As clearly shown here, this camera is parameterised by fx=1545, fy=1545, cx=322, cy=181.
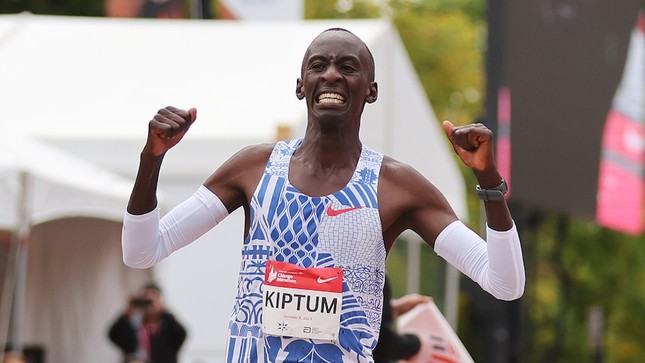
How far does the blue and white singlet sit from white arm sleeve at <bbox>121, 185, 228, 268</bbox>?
0.53ft

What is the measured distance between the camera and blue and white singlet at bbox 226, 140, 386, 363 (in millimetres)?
4066

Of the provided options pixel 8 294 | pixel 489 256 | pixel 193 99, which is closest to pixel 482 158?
pixel 489 256

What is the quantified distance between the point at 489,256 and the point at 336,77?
24.5 inches

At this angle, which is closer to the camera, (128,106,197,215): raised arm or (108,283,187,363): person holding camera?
(128,106,197,215): raised arm

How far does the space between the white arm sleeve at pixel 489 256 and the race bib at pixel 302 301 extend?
331 millimetres

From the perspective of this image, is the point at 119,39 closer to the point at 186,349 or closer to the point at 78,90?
the point at 78,90

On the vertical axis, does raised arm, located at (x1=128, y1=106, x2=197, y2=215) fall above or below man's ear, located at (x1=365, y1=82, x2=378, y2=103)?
below

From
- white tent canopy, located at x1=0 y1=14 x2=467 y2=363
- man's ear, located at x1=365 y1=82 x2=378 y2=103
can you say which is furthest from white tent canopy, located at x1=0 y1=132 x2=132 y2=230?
man's ear, located at x1=365 y1=82 x2=378 y2=103

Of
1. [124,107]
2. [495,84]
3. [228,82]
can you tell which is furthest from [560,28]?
[124,107]

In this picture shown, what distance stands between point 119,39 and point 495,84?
13.1 ft

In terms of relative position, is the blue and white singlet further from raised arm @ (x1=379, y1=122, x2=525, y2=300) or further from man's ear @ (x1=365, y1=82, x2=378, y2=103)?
man's ear @ (x1=365, y1=82, x2=378, y2=103)

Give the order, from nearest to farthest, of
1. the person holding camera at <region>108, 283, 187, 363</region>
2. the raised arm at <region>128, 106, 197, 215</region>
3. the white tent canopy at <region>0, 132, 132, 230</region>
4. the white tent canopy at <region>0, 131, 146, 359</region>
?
the raised arm at <region>128, 106, 197, 215</region>
the white tent canopy at <region>0, 132, 132, 230</region>
the white tent canopy at <region>0, 131, 146, 359</region>
the person holding camera at <region>108, 283, 187, 363</region>

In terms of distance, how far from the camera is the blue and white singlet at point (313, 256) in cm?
407

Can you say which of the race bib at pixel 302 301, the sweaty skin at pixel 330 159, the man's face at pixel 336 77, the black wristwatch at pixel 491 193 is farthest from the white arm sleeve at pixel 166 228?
the black wristwatch at pixel 491 193
